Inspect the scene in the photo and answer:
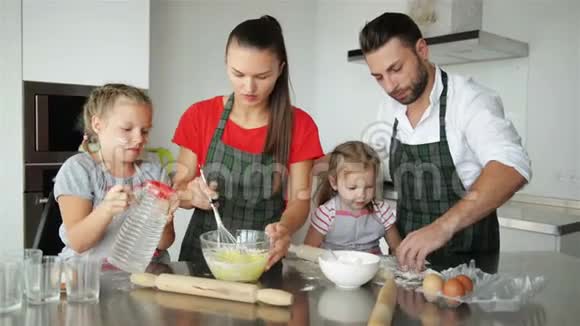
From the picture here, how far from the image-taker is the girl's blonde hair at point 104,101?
1.35 m

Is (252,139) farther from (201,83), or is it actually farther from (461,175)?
(201,83)

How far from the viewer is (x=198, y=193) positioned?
1.37 metres

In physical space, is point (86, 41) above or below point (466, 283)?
above

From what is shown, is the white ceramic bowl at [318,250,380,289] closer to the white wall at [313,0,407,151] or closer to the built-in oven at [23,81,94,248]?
the built-in oven at [23,81,94,248]

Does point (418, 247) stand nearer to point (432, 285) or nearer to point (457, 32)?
point (432, 285)

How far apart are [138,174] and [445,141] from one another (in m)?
0.91

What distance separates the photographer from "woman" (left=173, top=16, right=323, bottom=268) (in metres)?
1.51

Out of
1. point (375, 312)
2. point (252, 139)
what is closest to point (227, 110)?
point (252, 139)

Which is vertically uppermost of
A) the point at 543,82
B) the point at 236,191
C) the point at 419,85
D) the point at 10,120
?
the point at 543,82

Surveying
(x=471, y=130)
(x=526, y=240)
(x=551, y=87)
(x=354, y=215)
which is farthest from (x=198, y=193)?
(x=551, y=87)

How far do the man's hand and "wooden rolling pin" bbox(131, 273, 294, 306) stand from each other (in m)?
0.35

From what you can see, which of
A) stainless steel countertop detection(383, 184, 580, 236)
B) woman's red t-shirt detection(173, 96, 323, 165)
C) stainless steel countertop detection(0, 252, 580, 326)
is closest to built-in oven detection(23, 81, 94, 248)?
woman's red t-shirt detection(173, 96, 323, 165)

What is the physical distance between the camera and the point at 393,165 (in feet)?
5.96

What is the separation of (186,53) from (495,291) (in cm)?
253
